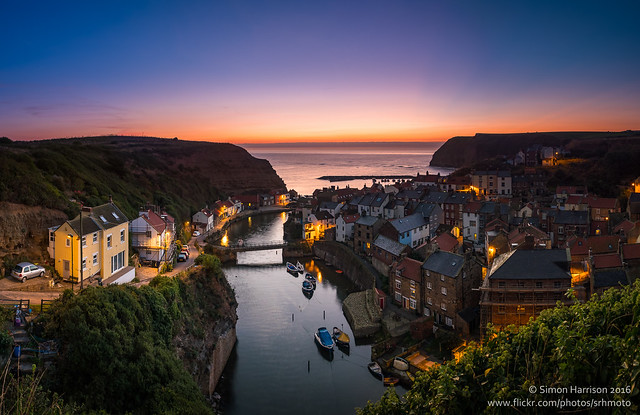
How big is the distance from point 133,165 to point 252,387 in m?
54.4

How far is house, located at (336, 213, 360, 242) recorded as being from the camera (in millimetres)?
40688

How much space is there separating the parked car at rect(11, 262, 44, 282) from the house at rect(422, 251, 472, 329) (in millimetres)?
18859

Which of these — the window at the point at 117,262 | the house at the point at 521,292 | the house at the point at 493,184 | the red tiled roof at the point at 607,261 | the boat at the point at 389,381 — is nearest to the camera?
the boat at the point at 389,381

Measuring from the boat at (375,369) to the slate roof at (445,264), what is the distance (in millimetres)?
5915

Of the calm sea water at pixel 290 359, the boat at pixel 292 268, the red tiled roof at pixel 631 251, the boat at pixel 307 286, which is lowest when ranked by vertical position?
the calm sea water at pixel 290 359

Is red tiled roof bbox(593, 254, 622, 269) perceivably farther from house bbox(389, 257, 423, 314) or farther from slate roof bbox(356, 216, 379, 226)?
slate roof bbox(356, 216, 379, 226)

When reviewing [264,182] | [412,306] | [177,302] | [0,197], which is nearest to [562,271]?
[412,306]

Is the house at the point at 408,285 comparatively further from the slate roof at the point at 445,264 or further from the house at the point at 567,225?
the house at the point at 567,225

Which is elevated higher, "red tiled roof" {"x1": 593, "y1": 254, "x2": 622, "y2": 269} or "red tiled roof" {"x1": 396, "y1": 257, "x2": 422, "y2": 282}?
"red tiled roof" {"x1": 593, "y1": 254, "x2": 622, "y2": 269}

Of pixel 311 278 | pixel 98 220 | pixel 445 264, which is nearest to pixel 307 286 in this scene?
pixel 311 278

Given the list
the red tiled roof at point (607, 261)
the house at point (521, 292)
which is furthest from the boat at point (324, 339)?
the red tiled roof at point (607, 261)

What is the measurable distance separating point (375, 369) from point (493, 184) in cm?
5097

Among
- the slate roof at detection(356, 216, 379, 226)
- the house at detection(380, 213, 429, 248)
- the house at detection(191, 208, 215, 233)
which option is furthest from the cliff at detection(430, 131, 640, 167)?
the house at detection(191, 208, 215, 233)

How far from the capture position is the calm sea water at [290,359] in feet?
59.9
